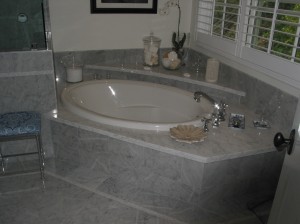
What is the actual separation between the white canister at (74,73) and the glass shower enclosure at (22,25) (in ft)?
2.11

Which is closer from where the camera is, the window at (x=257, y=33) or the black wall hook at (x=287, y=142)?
the black wall hook at (x=287, y=142)

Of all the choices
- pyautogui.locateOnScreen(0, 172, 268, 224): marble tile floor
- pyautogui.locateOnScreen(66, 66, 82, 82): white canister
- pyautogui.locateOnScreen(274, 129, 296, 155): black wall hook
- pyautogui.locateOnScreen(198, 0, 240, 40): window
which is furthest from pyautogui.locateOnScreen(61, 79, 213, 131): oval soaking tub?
pyautogui.locateOnScreen(274, 129, 296, 155): black wall hook

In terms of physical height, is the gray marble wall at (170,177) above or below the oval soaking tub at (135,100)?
below

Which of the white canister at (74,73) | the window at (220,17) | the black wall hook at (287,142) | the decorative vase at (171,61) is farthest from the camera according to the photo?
the decorative vase at (171,61)

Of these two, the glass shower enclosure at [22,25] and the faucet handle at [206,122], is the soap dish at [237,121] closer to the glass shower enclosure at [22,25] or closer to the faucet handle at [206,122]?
the faucet handle at [206,122]

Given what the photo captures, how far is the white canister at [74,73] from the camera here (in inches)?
114

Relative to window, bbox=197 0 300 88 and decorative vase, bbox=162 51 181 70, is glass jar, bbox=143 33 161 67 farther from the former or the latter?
window, bbox=197 0 300 88

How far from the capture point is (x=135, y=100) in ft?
9.62

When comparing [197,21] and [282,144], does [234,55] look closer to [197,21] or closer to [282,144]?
[197,21]

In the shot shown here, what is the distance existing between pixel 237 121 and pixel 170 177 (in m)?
0.66

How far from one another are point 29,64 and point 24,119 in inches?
16.4

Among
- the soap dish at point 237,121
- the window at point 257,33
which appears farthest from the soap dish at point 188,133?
the window at point 257,33

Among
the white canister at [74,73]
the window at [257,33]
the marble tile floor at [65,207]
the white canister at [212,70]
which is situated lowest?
the marble tile floor at [65,207]

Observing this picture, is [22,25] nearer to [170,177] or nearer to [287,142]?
[170,177]
